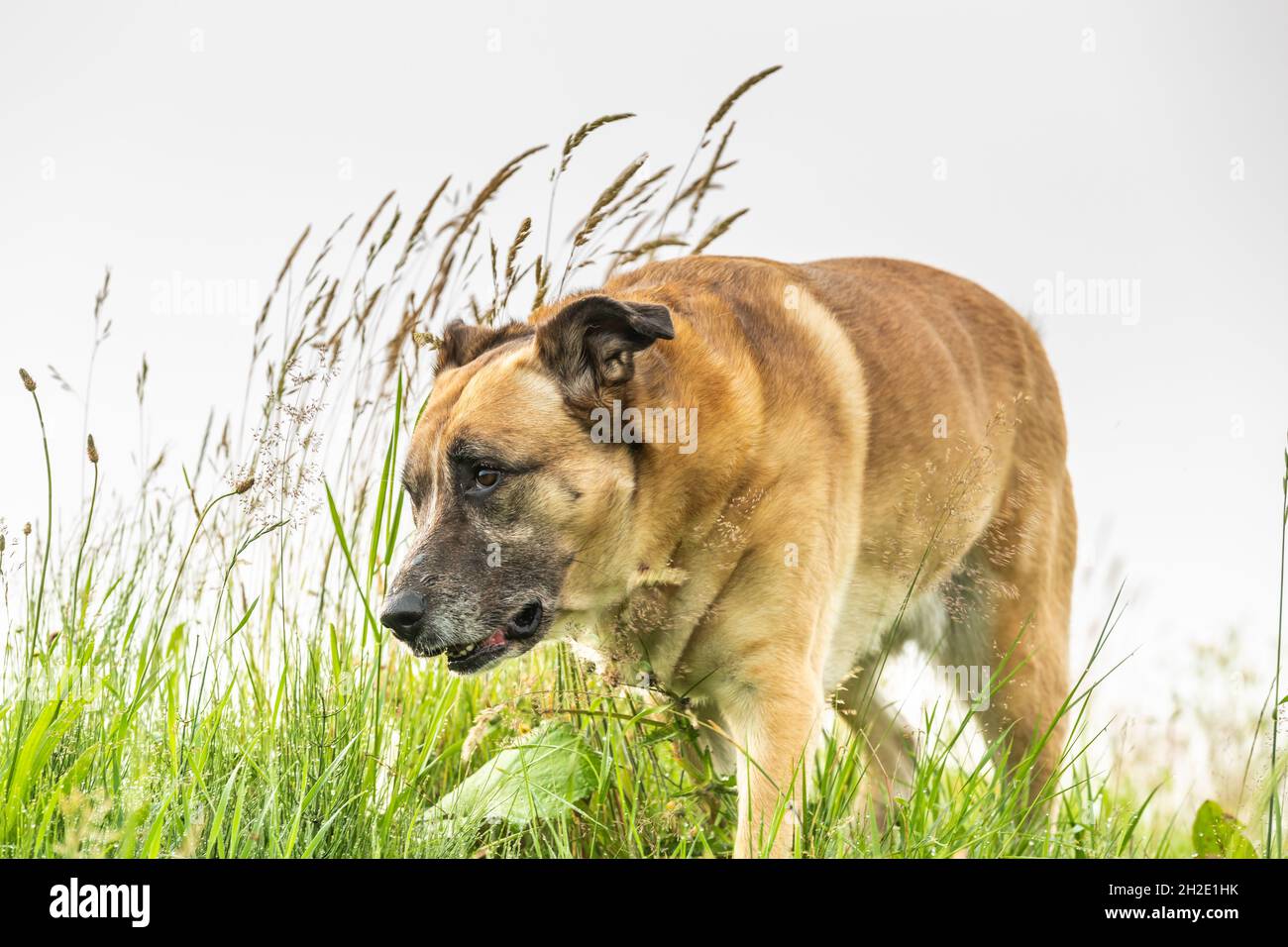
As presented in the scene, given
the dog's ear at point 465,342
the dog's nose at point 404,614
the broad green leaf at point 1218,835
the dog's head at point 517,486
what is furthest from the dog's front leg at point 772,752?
the dog's ear at point 465,342

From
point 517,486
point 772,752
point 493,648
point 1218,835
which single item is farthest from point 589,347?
point 1218,835

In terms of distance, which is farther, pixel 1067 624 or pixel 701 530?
pixel 1067 624

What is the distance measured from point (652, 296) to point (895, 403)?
941 millimetres

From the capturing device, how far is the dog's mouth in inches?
126

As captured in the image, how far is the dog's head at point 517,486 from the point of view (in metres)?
3.10

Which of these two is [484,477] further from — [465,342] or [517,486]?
[465,342]

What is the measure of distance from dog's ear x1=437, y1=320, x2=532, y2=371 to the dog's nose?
3.27 ft

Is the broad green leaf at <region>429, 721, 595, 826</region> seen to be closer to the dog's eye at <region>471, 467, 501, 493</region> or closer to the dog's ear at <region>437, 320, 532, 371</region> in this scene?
the dog's eye at <region>471, 467, 501, 493</region>

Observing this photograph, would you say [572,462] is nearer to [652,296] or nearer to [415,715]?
[652,296]

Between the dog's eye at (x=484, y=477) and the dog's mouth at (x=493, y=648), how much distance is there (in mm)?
357

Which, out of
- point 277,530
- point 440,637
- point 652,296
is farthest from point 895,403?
point 277,530

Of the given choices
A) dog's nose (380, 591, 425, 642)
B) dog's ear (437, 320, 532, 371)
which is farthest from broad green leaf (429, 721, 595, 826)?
dog's ear (437, 320, 532, 371)
